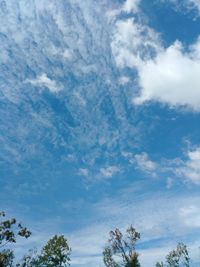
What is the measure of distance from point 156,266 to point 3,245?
69269mm

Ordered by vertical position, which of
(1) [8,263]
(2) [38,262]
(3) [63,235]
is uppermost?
(3) [63,235]

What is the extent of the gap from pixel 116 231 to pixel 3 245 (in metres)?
25.1

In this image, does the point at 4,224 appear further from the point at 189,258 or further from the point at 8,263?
the point at 189,258

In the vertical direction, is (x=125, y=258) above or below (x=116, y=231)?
below

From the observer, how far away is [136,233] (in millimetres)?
65062

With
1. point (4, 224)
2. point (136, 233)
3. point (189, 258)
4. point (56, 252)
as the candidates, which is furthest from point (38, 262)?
point (189, 258)

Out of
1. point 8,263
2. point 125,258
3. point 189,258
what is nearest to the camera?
point 8,263

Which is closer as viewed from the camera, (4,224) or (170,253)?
(4,224)

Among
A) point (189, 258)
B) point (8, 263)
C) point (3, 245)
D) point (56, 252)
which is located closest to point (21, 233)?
point (3, 245)

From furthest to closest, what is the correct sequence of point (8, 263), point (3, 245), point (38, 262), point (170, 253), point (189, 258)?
point (170, 253) → point (189, 258) → point (38, 262) → point (8, 263) → point (3, 245)

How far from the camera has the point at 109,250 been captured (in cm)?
7194

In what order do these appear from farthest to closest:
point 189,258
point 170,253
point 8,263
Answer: point 170,253
point 189,258
point 8,263

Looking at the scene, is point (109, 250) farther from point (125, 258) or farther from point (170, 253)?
point (170, 253)

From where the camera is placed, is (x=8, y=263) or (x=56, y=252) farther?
(x=56, y=252)
